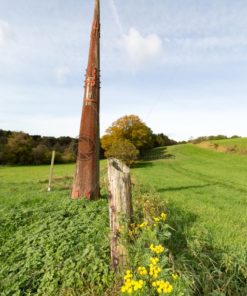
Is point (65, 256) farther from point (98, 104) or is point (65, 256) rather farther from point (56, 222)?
point (98, 104)

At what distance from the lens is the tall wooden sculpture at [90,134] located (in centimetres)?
884

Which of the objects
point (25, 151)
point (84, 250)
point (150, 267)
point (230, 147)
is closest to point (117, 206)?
point (84, 250)

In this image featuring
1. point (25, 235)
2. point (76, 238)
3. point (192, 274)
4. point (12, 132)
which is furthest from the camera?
point (12, 132)

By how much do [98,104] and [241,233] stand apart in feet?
19.3

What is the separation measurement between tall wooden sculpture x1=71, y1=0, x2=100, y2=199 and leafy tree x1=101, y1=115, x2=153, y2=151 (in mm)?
28034

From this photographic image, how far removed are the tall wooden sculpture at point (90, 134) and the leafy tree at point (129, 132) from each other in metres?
28.0

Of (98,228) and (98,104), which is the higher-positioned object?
(98,104)

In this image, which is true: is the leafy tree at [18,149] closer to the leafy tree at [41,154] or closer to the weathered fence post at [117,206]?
the leafy tree at [41,154]

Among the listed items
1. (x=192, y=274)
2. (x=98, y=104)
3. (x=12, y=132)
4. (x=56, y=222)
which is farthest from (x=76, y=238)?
(x=12, y=132)

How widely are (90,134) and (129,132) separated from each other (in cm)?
3024

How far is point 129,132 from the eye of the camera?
129 feet

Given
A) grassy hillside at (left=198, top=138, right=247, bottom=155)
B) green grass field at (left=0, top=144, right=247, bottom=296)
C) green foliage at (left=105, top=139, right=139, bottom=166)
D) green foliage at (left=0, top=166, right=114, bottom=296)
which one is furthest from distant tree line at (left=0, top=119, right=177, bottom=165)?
green foliage at (left=0, top=166, right=114, bottom=296)

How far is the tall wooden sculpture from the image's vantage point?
8836 mm

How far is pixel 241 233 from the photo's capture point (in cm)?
650
